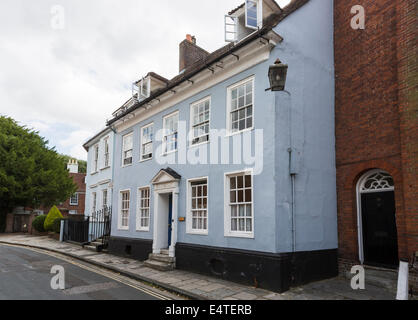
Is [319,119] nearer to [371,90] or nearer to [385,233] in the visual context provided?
[371,90]

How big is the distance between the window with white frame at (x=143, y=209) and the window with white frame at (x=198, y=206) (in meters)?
2.99

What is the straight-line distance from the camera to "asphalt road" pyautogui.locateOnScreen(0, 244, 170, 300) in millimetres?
7379

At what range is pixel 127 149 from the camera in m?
15.6

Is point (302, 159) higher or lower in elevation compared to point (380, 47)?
lower

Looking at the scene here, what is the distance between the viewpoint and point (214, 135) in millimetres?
10164

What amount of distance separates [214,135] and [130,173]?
20.4 ft

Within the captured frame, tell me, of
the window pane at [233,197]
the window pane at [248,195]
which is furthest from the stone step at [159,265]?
the window pane at [248,195]

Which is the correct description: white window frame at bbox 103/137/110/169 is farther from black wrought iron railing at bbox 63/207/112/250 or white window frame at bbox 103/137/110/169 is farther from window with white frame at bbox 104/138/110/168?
black wrought iron railing at bbox 63/207/112/250

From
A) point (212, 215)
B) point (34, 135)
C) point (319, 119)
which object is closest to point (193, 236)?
point (212, 215)

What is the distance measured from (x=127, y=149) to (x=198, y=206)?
21.4 feet

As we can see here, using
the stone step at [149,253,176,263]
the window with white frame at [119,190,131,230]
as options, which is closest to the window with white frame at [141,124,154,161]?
the window with white frame at [119,190,131,230]

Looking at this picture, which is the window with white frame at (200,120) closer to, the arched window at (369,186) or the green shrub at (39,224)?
the arched window at (369,186)

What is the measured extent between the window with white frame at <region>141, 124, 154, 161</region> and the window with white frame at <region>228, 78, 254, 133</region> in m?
4.95

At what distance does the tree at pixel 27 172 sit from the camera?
2594 centimetres
